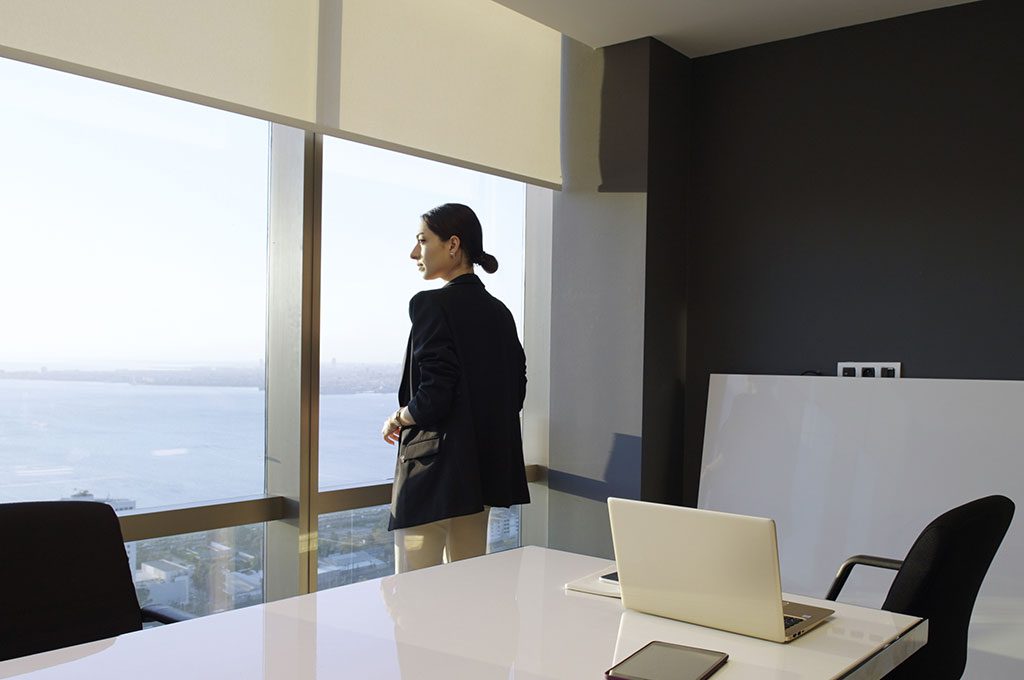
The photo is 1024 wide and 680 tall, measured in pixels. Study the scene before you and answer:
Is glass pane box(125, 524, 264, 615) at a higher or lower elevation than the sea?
lower

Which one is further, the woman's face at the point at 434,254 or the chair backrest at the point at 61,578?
the woman's face at the point at 434,254

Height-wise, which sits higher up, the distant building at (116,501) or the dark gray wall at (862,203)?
the dark gray wall at (862,203)

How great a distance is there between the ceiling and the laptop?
2824mm

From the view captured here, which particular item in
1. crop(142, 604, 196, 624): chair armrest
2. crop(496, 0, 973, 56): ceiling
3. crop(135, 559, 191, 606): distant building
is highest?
crop(496, 0, 973, 56): ceiling

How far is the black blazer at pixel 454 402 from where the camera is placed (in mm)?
3512

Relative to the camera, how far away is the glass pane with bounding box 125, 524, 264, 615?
3316 mm

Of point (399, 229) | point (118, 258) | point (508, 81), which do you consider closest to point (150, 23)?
point (118, 258)

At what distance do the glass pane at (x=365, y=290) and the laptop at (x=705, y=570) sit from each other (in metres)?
2.10

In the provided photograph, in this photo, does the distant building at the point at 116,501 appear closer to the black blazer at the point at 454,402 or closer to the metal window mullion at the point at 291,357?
the metal window mullion at the point at 291,357

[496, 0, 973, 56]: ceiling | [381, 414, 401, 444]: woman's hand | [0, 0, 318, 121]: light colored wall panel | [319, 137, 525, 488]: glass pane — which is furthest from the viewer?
[496, 0, 973, 56]: ceiling

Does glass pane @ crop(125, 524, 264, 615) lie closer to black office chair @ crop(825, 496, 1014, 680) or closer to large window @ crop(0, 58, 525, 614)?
large window @ crop(0, 58, 525, 614)

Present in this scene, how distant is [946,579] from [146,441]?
102 inches

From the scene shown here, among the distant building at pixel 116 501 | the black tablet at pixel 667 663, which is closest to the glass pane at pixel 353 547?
the distant building at pixel 116 501

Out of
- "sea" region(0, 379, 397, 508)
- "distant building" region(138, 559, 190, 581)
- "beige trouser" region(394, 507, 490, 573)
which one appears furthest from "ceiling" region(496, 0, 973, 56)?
"distant building" region(138, 559, 190, 581)
